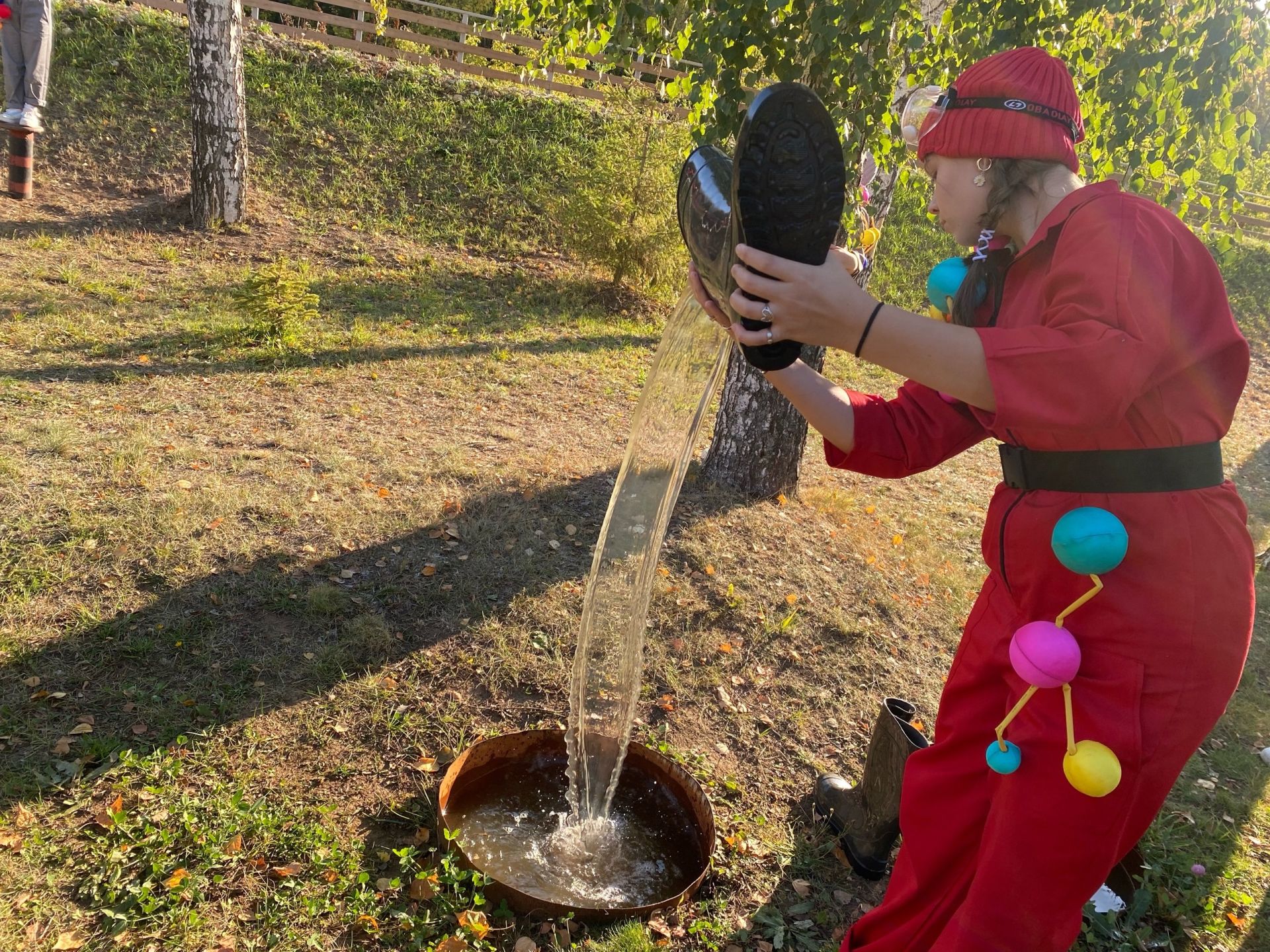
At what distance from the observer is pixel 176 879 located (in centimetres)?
242

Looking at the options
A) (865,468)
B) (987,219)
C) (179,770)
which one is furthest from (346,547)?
(987,219)

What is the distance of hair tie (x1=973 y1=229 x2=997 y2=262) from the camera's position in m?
1.80

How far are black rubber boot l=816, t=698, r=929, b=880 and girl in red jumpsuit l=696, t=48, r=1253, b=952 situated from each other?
3.28ft

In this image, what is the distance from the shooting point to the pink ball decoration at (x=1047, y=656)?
1.62 m

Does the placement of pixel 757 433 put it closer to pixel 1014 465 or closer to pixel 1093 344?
pixel 1014 465

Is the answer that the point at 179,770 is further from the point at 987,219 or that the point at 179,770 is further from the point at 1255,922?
the point at 1255,922

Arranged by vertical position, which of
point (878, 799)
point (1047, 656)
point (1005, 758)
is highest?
point (1047, 656)

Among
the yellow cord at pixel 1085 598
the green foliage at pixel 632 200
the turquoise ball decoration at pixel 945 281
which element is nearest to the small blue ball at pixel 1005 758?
the yellow cord at pixel 1085 598

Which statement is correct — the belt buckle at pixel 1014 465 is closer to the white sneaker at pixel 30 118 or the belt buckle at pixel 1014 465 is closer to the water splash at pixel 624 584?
the water splash at pixel 624 584

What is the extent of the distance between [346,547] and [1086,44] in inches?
152

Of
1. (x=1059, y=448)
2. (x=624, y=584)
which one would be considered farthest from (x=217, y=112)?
(x=1059, y=448)

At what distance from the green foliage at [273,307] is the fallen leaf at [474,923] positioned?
15.4ft

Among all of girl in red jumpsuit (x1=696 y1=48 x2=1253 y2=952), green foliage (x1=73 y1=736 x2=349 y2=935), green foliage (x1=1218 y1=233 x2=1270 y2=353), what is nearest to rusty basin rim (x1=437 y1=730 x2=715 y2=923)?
green foliage (x1=73 y1=736 x2=349 y2=935)

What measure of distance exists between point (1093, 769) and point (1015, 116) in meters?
1.19
